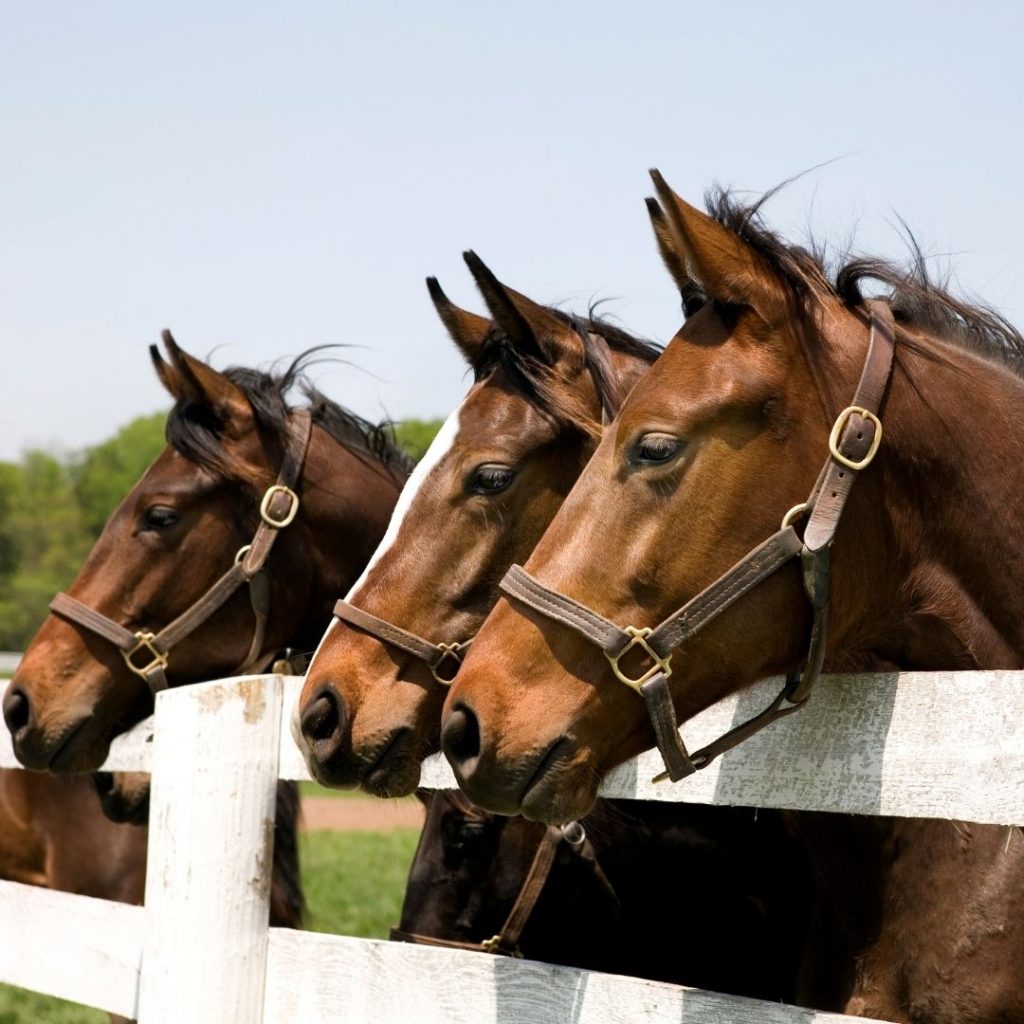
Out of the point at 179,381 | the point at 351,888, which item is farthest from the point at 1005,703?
the point at 351,888

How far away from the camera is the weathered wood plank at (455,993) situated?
2512mm

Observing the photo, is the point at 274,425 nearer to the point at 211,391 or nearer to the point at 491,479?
the point at 211,391

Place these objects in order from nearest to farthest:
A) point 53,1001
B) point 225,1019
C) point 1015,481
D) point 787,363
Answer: point 787,363 → point 1015,481 → point 225,1019 → point 53,1001

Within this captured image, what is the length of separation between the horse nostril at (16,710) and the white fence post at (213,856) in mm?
1910

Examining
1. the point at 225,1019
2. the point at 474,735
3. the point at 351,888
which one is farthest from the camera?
the point at 351,888

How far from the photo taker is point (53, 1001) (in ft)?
27.9

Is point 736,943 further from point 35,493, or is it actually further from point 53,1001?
point 35,493

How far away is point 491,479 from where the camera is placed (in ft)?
12.5

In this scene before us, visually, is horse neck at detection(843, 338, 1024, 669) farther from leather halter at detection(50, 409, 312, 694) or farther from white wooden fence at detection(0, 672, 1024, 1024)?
leather halter at detection(50, 409, 312, 694)

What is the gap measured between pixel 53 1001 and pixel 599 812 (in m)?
5.49

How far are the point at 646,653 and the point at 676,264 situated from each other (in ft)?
3.09

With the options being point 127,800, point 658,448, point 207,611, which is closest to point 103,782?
point 127,800

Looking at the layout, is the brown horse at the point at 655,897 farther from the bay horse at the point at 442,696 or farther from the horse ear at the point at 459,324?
the horse ear at the point at 459,324

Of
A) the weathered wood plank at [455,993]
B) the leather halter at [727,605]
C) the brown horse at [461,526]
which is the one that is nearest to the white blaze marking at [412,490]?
the brown horse at [461,526]
